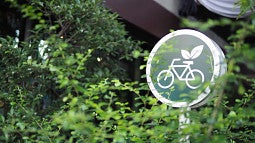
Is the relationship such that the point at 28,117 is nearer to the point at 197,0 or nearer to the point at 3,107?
the point at 3,107

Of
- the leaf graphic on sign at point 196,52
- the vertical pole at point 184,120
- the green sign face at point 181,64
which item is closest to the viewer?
the vertical pole at point 184,120

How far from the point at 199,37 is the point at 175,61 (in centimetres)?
24

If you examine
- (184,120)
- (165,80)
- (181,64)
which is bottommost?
(184,120)

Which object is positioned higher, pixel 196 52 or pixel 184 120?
pixel 196 52

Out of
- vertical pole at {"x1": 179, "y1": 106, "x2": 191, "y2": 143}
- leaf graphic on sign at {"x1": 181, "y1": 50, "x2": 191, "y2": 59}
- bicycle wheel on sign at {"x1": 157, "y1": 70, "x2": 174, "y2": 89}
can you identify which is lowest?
vertical pole at {"x1": 179, "y1": 106, "x2": 191, "y2": 143}

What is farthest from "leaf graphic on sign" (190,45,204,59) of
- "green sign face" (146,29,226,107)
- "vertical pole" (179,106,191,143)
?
"vertical pole" (179,106,191,143)

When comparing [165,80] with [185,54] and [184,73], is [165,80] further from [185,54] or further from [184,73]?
[185,54]

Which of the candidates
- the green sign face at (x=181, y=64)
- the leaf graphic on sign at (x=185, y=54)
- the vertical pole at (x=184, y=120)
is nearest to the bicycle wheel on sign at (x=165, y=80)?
the green sign face at (x=181, y=64)

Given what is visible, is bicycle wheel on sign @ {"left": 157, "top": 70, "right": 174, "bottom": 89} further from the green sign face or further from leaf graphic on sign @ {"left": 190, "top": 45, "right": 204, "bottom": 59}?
leaf graphic on sign @ {"left": 190, "top": 45, "right": 204, "bottom": 59}

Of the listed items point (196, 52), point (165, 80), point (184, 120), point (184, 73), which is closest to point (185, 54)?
point (196, 52)

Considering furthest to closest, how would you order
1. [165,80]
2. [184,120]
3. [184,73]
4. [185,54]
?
[185,54] → [184,73] → [165,80] → [184,120]

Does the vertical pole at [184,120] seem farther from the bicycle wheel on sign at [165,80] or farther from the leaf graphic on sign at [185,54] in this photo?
the leaf graphic on sign at [185,54]

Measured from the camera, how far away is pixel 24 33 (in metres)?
4.89

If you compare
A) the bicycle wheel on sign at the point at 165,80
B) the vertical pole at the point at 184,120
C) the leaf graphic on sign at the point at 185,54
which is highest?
the leaf graphic on sign at the point at 185,54
